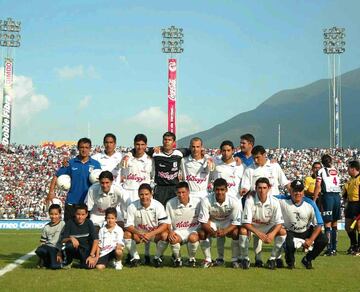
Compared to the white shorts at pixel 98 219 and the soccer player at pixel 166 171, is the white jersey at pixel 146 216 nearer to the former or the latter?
the white shorts at pixel 98 219

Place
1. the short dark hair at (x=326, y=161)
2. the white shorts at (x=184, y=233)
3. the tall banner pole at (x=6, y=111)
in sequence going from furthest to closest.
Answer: the tall banner pole at (x=6, y=111) < the short dark hair at (x=326, y=161) < the white shorts at (x=184, y=233)

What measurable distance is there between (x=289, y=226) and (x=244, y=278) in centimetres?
181

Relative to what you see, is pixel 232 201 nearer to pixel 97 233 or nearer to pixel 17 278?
pixel 97 233

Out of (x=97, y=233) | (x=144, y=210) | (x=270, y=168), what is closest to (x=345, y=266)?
(x=270, y=168)

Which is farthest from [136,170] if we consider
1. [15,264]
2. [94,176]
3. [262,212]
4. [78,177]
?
[15,264]

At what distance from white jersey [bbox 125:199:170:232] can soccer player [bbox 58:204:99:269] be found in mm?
674

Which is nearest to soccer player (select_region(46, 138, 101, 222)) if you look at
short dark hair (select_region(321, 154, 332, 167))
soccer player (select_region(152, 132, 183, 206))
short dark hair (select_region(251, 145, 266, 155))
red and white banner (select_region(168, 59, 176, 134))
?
soccer player (select_region(152, 132, 183, 206))

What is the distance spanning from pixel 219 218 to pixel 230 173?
3.44 feet

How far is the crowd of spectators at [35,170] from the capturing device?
112 ft

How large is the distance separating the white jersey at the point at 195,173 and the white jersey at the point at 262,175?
0.70m

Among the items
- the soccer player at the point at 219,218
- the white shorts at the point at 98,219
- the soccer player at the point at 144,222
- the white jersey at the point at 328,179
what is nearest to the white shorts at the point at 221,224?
the soccer player at the point at 219,218

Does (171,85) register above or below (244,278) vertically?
above

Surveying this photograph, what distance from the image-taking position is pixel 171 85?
1601 inches

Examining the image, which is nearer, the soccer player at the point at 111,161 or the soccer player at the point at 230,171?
the soccer player at the point at 230,171
